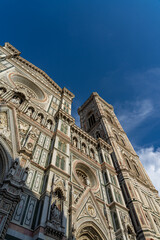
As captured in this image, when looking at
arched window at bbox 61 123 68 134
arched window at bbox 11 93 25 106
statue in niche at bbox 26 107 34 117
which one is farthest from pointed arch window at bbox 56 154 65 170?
arched window at bbox 11 93 25 106

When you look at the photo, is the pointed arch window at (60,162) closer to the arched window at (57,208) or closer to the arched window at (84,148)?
the arched window at (57,208)

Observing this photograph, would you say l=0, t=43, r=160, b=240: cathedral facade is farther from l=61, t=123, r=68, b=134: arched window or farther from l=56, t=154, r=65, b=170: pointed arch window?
l=61, t=123, r=68, b=134: arched window

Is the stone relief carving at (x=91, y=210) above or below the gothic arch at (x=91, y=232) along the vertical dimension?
above

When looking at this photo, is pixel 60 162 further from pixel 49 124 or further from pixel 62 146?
pixel 49 124

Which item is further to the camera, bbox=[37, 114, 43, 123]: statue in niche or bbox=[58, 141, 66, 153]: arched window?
bbox=[37, 114, 43, 123]: statue in niche

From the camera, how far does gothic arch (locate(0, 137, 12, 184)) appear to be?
383 inches

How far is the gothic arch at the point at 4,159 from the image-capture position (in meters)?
9.74

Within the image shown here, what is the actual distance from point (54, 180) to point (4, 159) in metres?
3.18

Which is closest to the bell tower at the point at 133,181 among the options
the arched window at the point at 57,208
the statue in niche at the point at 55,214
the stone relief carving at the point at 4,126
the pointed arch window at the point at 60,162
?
the pointed arch window at the point at 60,162

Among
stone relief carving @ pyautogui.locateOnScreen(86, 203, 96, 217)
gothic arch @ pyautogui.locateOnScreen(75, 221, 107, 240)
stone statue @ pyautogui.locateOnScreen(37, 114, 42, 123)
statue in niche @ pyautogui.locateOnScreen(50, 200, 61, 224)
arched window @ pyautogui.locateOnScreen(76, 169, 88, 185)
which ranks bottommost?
statue in niche @ pyautogui.locateOnScreen(50, 200, 61, 224)

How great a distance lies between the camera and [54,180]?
11359 millimetres

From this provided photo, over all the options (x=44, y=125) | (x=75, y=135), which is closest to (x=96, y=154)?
(x=75, y=135)

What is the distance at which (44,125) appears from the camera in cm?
1609

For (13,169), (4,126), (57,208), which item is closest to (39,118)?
(4,126)
